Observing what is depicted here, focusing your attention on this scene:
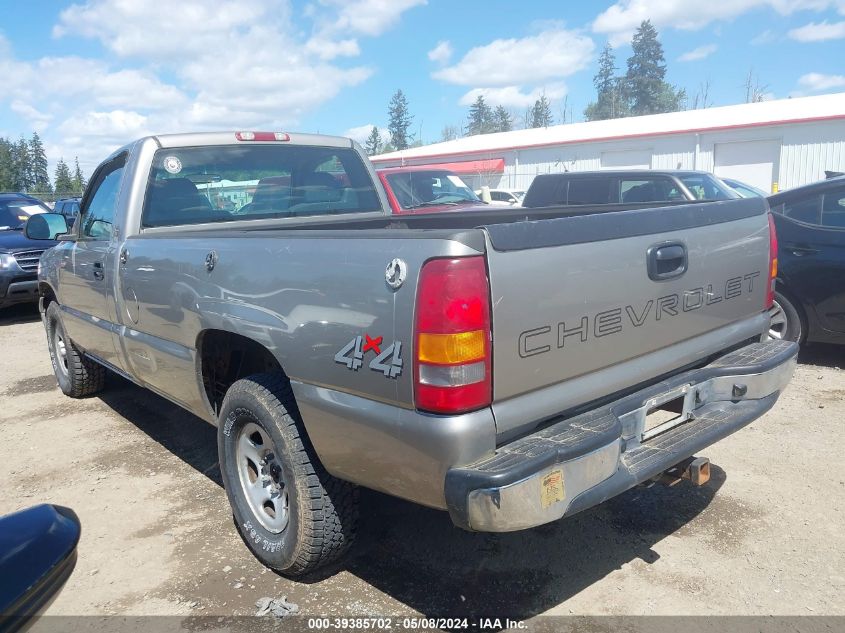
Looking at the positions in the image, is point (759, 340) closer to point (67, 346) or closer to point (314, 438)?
point (314, 438)

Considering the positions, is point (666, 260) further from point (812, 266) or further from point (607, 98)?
point (607, 98)

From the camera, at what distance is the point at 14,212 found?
1151cm

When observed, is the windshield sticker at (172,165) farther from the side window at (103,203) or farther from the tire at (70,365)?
the tire at (70,365)

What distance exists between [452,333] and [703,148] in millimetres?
26022

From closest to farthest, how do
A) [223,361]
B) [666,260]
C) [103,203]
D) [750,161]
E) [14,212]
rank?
[666,260] → [223,361] → [103,203] → [14,212] → [750,161]

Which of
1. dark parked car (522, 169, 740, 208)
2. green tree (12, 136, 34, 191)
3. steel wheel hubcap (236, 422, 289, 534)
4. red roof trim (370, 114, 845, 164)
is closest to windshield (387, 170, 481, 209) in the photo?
dark parked car (522, 169, 740, 208)

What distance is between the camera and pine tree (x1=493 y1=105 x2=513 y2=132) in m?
105

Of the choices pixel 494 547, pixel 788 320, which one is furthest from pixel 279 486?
pixel 788 320

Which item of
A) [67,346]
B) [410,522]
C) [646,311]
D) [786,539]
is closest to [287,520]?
[410,522]

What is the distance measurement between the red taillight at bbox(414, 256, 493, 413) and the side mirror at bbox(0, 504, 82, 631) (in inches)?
42.6

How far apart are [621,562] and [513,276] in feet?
5.42

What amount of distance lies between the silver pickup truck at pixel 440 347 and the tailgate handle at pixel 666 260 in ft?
0.04

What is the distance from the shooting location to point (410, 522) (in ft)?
11.9

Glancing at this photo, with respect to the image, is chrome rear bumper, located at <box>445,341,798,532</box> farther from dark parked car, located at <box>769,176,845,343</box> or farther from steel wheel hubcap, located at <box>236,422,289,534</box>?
dark parked car, located at <box>769,176,845,343</box>
